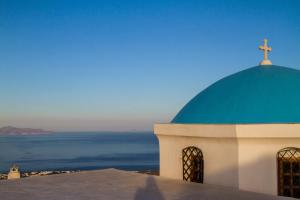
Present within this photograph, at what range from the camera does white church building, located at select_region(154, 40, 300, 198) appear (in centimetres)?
827

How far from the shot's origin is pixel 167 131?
10.2 metres

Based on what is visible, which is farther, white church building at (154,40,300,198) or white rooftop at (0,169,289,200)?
white church building at (154,40,300,198)

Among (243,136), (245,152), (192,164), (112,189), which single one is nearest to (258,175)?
(245,152)

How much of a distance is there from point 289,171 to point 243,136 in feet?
4.42

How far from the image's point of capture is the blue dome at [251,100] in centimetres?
869

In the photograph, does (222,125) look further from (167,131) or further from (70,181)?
(70,181)

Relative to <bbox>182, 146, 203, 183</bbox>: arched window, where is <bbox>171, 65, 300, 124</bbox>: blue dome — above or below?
above

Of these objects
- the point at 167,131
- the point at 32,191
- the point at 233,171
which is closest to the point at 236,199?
the point at 233,171

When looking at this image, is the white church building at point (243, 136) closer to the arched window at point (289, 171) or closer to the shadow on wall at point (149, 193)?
the arched window at point (289, 171)

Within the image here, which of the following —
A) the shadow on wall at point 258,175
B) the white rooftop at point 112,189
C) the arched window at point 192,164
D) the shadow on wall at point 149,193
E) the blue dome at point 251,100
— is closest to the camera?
the shadow on wall at point 149,193

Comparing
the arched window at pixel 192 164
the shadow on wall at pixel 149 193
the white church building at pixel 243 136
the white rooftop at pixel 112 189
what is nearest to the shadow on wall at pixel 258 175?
the white church building at pixel 243 136

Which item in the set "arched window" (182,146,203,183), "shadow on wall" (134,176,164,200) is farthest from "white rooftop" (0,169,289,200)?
"arched window" (182,146,203,183)

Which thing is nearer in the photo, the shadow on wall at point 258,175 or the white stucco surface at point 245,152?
the white stucco surface at point 245,152

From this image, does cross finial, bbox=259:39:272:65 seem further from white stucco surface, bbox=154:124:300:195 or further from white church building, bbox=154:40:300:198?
white stucco surface, bbox=154:124:300:195
